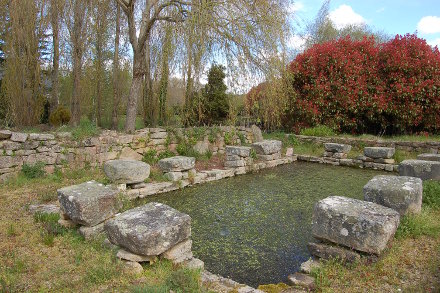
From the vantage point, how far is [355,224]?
3.32m

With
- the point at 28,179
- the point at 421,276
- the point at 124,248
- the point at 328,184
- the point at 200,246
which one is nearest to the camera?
the point at 421,276

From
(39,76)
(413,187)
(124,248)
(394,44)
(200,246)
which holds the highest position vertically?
(394,44)

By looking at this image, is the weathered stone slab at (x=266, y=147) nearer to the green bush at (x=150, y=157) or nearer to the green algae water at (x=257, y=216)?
the green algae water at (x=257, y=216)

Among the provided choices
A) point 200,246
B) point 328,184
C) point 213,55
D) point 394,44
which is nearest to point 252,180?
point 328,184

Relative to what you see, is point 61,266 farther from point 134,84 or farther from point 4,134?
point 134,84

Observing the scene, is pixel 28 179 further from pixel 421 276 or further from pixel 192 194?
pixel 421 276

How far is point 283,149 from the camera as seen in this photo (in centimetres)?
1130

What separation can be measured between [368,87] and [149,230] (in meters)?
10.9

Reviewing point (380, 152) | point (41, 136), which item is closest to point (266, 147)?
point (380, 152)

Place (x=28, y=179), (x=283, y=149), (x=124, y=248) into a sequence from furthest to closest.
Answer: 1. (x=283, y=149)
2. (x=28, y=179)
3. (x=124, y=248)

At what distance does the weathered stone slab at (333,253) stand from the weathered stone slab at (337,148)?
23.3 feet

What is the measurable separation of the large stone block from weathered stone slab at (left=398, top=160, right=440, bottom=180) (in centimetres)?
483

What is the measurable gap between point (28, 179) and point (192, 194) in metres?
3.31

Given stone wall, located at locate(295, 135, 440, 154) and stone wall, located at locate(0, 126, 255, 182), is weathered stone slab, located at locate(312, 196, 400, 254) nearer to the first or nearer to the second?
stone wall, located at locate(0, 126, 255, 182)
